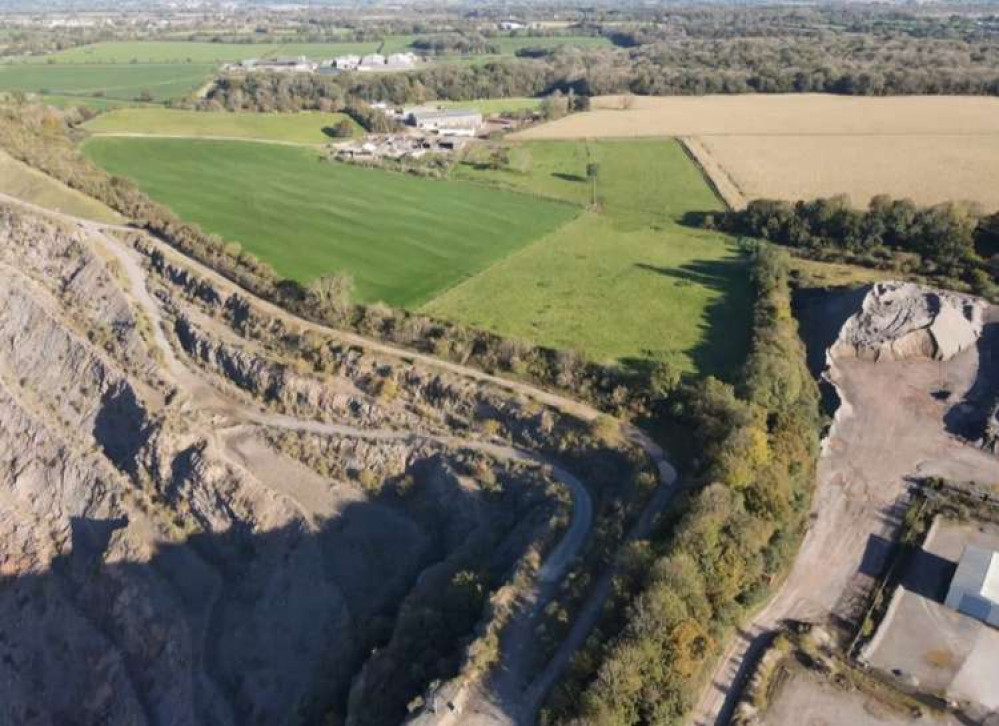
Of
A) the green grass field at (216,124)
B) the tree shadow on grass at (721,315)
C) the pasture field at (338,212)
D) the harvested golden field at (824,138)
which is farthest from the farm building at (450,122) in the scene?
the tree shadow on grass at (721,315)

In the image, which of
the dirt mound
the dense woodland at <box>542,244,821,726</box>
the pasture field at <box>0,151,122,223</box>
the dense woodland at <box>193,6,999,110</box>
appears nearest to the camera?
the dense woodland at <box>542,244,821,726</box>

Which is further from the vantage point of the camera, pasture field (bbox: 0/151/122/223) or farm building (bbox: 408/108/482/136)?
farm building (bbox: 408/108/482/136)

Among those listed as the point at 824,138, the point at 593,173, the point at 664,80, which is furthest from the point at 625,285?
the point at 664,80

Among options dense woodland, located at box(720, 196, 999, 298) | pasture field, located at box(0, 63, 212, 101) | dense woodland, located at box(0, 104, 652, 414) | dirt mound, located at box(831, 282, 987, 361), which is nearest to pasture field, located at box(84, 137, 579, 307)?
dense woodland, located at box(0, 104, 652, 414)

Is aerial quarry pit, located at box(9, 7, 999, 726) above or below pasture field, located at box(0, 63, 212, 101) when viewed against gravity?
below

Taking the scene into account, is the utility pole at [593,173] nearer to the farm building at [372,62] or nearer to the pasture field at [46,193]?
the pasture field at [46,193]

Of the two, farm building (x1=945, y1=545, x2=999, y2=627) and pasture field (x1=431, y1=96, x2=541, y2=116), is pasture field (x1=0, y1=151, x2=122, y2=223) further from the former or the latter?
farm building (x1=945, y1=545, x2=999, y2=627)

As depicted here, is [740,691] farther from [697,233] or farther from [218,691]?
[697,233]
